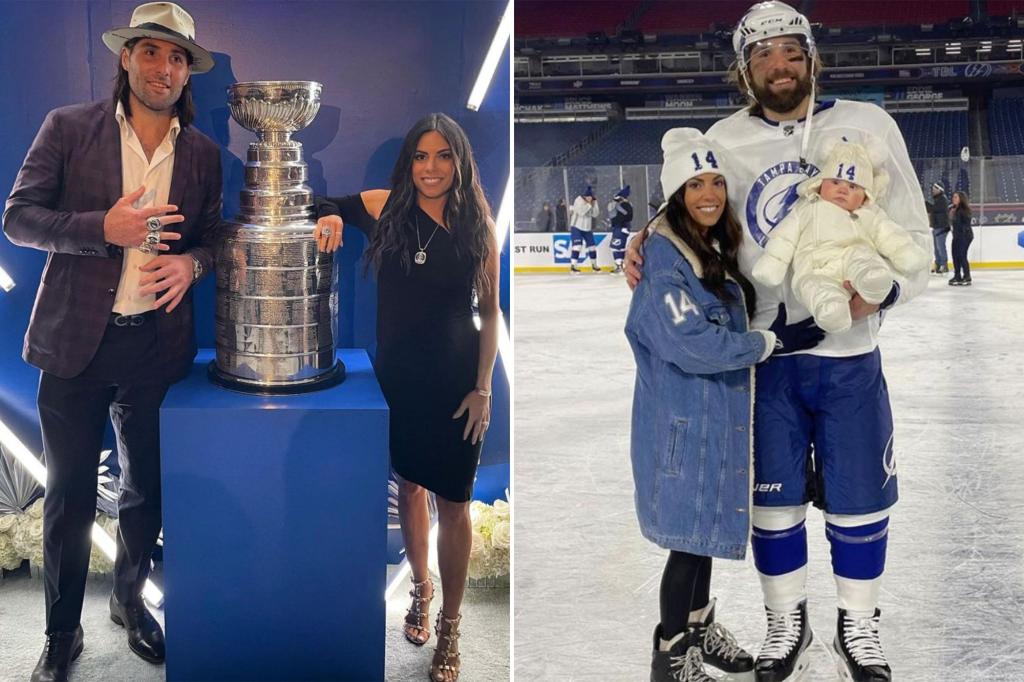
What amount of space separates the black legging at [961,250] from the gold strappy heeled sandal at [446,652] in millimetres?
8924

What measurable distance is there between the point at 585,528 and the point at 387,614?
96 centimetres

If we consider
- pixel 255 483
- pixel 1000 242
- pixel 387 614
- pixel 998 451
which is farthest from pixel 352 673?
pixel 1000 242

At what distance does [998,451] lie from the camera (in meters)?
4.43

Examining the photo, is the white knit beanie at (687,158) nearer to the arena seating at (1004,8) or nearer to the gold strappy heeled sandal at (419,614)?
the gold strappy heeled sandal at (419,614)

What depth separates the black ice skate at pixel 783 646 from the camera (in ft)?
7.41

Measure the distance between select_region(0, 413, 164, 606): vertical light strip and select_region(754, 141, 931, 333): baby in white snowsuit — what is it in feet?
5.61

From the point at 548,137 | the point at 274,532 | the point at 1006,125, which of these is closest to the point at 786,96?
the point at 274,532

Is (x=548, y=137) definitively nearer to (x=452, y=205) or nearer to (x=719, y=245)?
(x=452, y=205)

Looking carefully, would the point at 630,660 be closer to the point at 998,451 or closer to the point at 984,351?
the point at 998,451

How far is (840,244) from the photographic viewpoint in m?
2.06

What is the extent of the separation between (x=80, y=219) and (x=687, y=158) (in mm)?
1289

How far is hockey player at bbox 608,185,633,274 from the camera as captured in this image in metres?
12.7

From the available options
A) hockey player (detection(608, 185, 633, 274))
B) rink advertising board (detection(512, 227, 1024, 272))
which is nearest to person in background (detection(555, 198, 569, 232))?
rink advertising board (detection(512, 227, 1024, 272))

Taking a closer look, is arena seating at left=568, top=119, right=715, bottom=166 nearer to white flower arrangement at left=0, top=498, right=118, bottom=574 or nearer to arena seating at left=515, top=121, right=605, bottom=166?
arena seating at left=515, top=121, right=605, bottom=166
